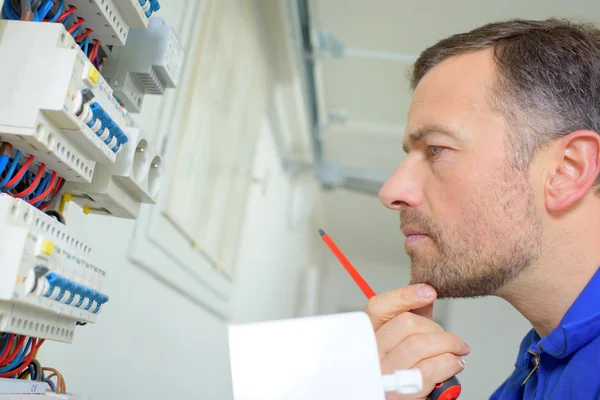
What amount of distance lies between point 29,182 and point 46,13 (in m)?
0.22

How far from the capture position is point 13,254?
55 centimetres

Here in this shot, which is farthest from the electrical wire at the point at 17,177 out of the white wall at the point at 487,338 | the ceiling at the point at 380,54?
the white wall at the point at 487,338

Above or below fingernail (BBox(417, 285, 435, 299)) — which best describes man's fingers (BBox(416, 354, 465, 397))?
below

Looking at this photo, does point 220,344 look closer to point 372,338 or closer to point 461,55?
point 461,55

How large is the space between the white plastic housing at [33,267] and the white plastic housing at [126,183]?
0.12m

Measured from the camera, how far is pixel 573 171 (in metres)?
0.98

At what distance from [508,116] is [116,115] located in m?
0.71

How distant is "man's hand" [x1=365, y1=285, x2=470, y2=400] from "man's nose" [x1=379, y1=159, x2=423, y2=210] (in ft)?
0.57

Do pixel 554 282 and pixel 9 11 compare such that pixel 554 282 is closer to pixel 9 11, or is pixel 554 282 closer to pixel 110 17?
pixel 110 17

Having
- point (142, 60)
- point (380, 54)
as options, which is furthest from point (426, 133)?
point (380, 54)

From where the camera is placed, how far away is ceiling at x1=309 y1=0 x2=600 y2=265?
2.47 m

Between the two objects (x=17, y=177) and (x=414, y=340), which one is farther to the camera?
(x=414, y=340)

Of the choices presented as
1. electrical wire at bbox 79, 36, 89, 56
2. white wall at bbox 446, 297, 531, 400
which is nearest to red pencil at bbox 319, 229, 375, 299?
electrical wire at bbox 79, 36, 89, 56

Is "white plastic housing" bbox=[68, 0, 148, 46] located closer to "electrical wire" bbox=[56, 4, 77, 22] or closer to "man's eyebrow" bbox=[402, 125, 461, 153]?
"electrical wire" bbox=[56, 4, 77, 22]
